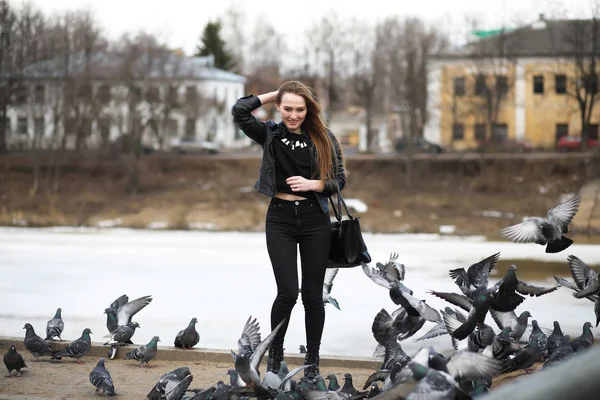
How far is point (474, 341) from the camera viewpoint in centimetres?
557

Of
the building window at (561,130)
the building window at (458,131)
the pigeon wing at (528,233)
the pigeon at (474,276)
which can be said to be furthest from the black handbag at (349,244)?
the building window at (561,130)

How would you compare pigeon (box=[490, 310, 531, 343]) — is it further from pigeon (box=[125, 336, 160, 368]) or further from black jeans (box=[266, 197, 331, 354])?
pigeon (box=[125, 336, 160, 368])

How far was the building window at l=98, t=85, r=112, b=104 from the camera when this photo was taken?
50688mm

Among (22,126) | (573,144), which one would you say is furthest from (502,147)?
(22,126)

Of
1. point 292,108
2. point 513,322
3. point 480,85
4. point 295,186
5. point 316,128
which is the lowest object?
point 513,322

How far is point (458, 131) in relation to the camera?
57469mm

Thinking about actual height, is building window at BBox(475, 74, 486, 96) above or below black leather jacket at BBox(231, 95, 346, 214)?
above

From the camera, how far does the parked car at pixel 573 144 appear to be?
46.2 m

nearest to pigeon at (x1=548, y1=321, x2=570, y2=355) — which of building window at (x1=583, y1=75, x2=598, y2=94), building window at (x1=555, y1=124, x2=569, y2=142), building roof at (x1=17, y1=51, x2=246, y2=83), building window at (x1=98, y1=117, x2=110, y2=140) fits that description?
building roof at (x1=17, y1=51, x2=246, y2=83)

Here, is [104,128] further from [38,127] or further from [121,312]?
[121,312]

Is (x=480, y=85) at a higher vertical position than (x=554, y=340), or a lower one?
higher

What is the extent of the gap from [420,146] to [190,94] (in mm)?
21132

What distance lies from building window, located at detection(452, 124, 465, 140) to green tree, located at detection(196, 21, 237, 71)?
36.2m

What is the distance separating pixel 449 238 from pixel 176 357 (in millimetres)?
19811
